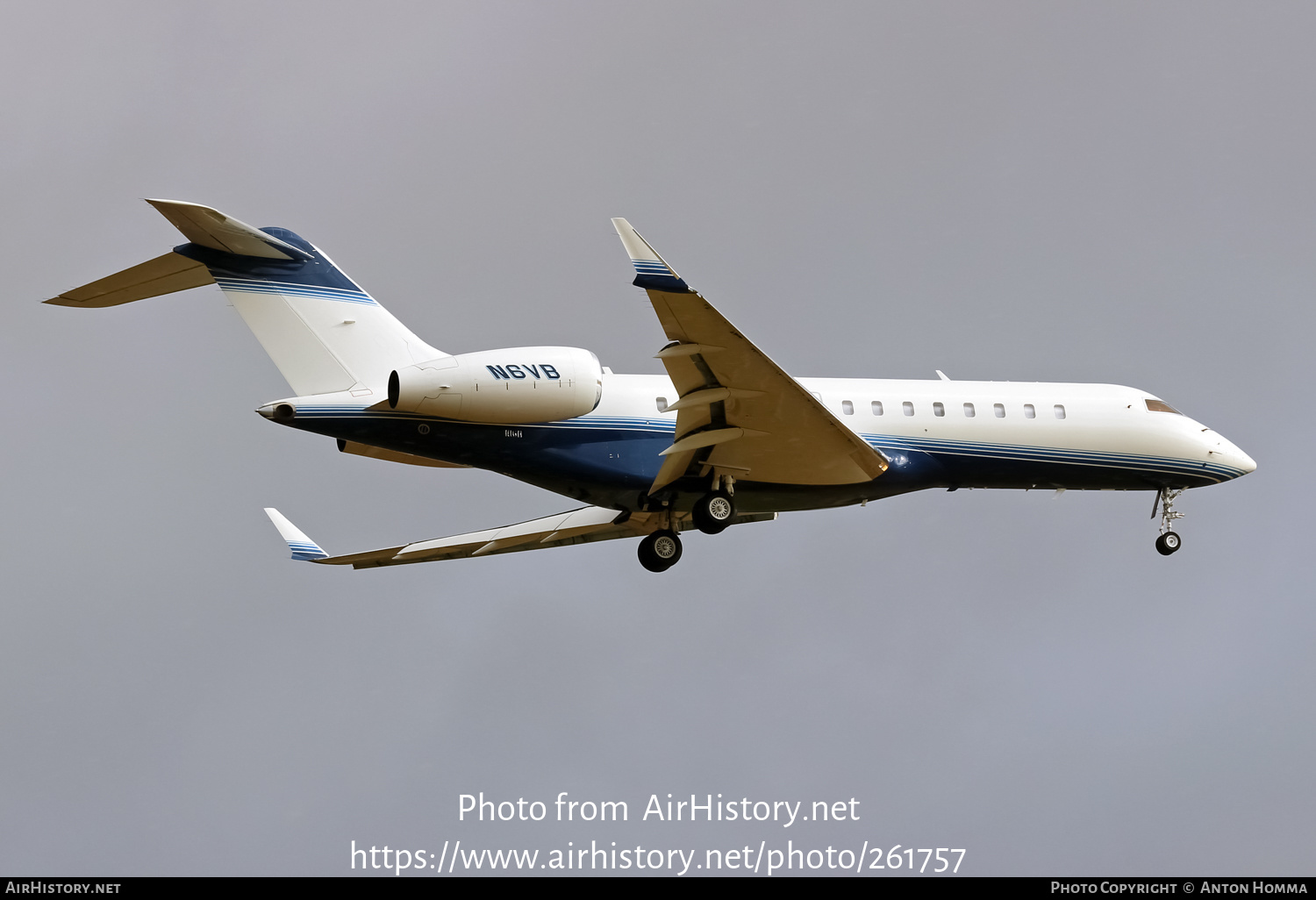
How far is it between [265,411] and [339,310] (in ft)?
7.21

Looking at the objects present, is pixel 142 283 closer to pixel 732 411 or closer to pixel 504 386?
pixel 504 386

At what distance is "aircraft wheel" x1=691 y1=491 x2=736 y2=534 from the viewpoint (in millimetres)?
19922

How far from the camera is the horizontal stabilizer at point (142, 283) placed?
1788 centimetres

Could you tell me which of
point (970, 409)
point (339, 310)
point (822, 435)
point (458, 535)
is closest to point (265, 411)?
point (339, 310)

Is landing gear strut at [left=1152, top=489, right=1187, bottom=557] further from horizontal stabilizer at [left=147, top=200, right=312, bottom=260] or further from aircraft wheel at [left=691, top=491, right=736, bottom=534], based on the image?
horizontal stabilizer at [left=147, top=200, right=312, bottom=260]

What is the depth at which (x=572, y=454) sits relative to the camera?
19.5 meters

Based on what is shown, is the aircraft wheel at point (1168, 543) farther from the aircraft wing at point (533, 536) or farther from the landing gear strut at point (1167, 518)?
the aircraft wing at point (533, 536)

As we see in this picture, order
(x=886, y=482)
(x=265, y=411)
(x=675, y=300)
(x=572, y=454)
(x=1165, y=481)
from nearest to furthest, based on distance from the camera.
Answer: (x=675, y=300) < (x=265, y=411) < (x=572, y=454) < (x=886, y=482) < (x=1165, y=481)

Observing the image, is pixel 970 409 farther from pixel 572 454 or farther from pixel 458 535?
pixel 458 535

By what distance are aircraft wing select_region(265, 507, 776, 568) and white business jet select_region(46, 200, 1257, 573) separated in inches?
1.7

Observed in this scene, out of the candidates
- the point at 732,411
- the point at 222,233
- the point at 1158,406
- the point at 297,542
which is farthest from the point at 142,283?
the point at 1158,406

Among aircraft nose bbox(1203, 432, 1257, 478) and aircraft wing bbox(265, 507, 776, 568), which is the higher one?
aircraft nose bbox(1203, 432, 1257, 478)

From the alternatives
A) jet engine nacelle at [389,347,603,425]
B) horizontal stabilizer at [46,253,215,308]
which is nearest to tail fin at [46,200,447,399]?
horizontal stabilizer at [46,253,215,308]

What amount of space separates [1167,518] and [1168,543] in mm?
438
